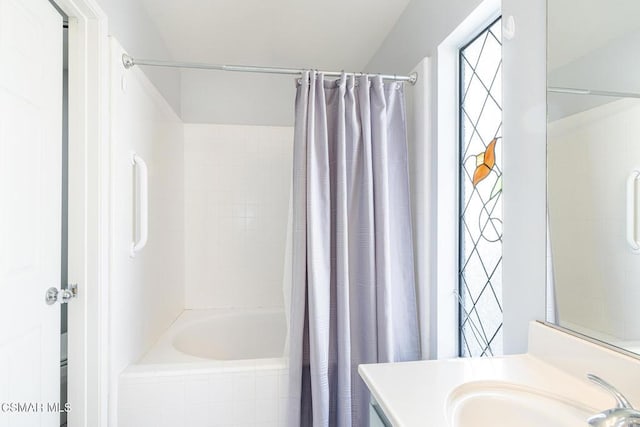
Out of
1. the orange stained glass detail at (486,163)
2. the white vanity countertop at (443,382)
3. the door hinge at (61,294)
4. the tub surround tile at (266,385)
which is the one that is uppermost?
the orange stained glass detail at (486,163)

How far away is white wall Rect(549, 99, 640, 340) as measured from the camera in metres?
0.77

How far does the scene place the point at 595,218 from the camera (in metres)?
0.85

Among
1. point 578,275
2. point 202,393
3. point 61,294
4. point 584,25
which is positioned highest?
point 584,25

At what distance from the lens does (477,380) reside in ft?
2.68

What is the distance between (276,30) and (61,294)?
183 cm

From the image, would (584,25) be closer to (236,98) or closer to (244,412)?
(244,412)

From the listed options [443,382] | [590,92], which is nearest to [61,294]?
[443,382]

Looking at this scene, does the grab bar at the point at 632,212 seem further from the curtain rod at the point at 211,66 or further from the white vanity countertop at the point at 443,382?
the curtain rod at the point at 211,66

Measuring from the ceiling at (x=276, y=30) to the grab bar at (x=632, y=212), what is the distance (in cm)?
152

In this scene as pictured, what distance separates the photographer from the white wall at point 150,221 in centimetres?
148

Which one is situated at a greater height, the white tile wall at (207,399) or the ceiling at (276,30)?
the ceiling at (276,30)

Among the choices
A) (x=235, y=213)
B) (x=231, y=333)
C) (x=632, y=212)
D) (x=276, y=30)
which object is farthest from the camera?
(x=235, y=213)

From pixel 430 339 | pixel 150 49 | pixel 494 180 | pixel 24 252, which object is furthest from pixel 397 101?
pixel 24 252

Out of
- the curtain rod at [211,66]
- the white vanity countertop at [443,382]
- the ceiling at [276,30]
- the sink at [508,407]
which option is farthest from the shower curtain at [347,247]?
the sink at [508,407]
